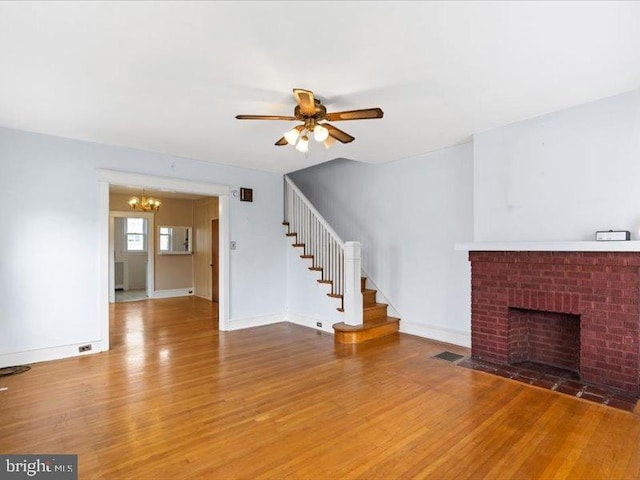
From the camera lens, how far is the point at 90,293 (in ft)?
14.5

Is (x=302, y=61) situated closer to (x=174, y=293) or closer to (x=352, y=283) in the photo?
(x=352, y=283)

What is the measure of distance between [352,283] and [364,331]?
69 cm

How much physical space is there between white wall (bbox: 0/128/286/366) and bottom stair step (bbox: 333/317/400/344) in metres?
3.15

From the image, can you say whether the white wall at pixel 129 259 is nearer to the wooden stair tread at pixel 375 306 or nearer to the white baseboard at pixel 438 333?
the wooden stair tread at pixel 375 306

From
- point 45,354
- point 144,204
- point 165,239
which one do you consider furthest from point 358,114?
point 165,239

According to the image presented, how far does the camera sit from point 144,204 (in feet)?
26.3

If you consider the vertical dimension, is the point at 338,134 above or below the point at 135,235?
above

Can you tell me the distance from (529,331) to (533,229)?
1214mm

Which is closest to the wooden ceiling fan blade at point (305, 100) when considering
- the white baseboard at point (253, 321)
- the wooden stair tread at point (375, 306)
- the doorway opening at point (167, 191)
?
the doorway opening at point (167, 191)

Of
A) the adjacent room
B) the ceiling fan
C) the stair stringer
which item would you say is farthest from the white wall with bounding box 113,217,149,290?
the ceiling fan

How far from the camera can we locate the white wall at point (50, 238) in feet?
12.9

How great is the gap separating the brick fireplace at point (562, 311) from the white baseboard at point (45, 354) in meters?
4.69

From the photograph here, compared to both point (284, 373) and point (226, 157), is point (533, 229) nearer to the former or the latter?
point (284, 373)

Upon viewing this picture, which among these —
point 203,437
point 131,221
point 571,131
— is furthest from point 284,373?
point 131,221
